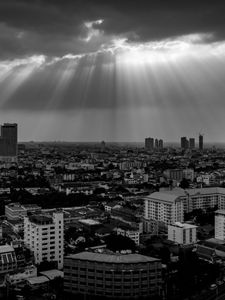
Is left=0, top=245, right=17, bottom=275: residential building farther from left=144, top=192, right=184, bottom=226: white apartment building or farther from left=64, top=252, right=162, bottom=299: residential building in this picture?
left=144, top=192, right=184, bottom=226: white apartment building

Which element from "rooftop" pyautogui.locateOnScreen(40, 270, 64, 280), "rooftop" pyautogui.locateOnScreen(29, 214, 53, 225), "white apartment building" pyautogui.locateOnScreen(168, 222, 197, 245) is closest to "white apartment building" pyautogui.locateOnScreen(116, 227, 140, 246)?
"white apartment building" pyautogui.locateOnScreen(168, 222, 197, 245)

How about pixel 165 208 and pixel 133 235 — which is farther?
pixel 165 208

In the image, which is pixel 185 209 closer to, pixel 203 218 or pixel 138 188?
pixel 203 218

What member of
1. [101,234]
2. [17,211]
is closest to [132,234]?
[101,234]

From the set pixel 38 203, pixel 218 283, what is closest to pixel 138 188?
pixel 38 203

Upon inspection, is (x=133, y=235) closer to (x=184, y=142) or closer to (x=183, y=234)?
(x=183, y=234)

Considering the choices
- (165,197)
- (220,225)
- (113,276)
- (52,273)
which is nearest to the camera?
(113,276)

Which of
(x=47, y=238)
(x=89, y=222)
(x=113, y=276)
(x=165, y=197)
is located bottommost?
(x=89, y=222)
